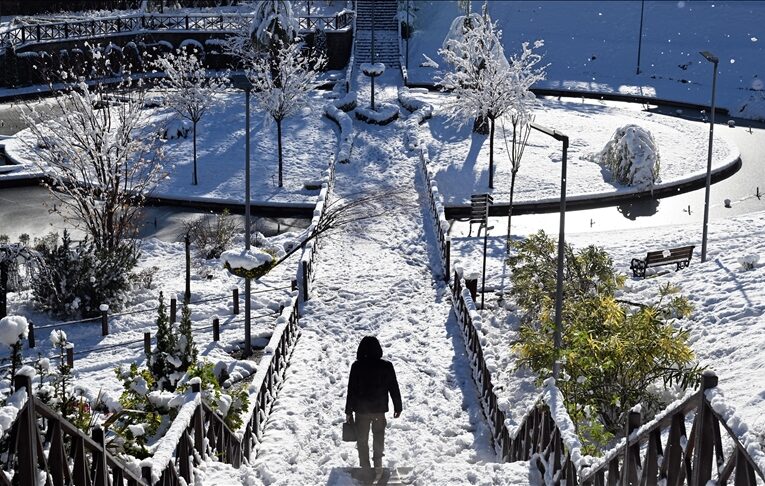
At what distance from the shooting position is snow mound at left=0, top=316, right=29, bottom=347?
329 inches

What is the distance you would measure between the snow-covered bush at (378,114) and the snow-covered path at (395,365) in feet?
32.3

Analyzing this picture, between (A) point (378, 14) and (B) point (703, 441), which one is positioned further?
(A) point (378, 14)

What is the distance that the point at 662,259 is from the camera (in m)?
22.9

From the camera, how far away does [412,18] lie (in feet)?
196

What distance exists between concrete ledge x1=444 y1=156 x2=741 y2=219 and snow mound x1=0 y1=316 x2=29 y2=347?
70.2 feet

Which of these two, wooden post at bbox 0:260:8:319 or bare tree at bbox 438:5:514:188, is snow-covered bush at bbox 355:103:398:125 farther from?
wooden post at bbox 0:260:8:319

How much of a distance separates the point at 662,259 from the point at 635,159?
9.90 m

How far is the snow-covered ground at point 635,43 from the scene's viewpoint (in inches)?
1980

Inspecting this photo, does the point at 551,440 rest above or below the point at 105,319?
above

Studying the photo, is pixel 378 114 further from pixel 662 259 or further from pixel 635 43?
pixel 635 43

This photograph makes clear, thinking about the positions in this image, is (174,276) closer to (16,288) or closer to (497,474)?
(16,288)

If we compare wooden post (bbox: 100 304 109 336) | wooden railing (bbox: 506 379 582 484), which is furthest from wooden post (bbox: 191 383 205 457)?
wooden post (bbox: 100 304 109 336)

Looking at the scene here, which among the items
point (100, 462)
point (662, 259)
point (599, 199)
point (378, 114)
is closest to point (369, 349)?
point (100, 462)

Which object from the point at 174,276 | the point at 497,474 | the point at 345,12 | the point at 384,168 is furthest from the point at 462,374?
the point at 345,12
